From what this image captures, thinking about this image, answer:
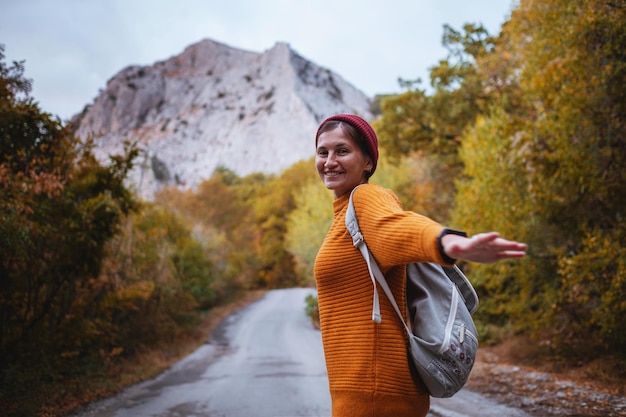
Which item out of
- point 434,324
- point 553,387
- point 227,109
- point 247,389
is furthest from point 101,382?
point 227,109

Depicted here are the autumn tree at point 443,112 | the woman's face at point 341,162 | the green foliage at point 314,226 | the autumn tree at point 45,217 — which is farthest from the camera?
the green foliage at point 314,226

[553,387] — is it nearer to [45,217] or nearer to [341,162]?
[341,162]

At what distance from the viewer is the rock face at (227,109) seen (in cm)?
8125

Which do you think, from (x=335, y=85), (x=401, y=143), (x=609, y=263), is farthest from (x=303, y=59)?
(x=609, y=263)

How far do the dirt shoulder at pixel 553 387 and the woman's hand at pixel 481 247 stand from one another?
19.0 feet

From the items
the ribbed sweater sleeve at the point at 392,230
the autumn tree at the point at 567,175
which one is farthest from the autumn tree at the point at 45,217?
the autumn tree at the point at 567,175

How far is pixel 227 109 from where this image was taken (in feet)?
307

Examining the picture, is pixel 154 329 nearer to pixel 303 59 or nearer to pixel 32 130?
pixel 32 130

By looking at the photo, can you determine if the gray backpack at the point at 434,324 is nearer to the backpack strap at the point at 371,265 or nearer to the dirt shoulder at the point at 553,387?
the backpack strap at the point at 371,265

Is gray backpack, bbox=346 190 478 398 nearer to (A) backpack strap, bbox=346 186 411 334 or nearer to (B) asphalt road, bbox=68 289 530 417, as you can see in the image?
(A) backpack strap, bbox=346 186 411 334

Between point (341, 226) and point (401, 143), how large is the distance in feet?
57.3

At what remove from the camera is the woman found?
4.50 feet

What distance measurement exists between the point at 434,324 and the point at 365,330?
223 mm

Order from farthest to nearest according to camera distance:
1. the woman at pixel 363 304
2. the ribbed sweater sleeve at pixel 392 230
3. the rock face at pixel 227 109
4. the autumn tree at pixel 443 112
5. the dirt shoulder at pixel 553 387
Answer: the rock face at pixel 227 109 < the autumn tree at pixel 443 112 < the dirt shoulder at pixel 553 387 < the woman at pixel 363 304 < the ribbed sweater sleeve at pixel 392 230
